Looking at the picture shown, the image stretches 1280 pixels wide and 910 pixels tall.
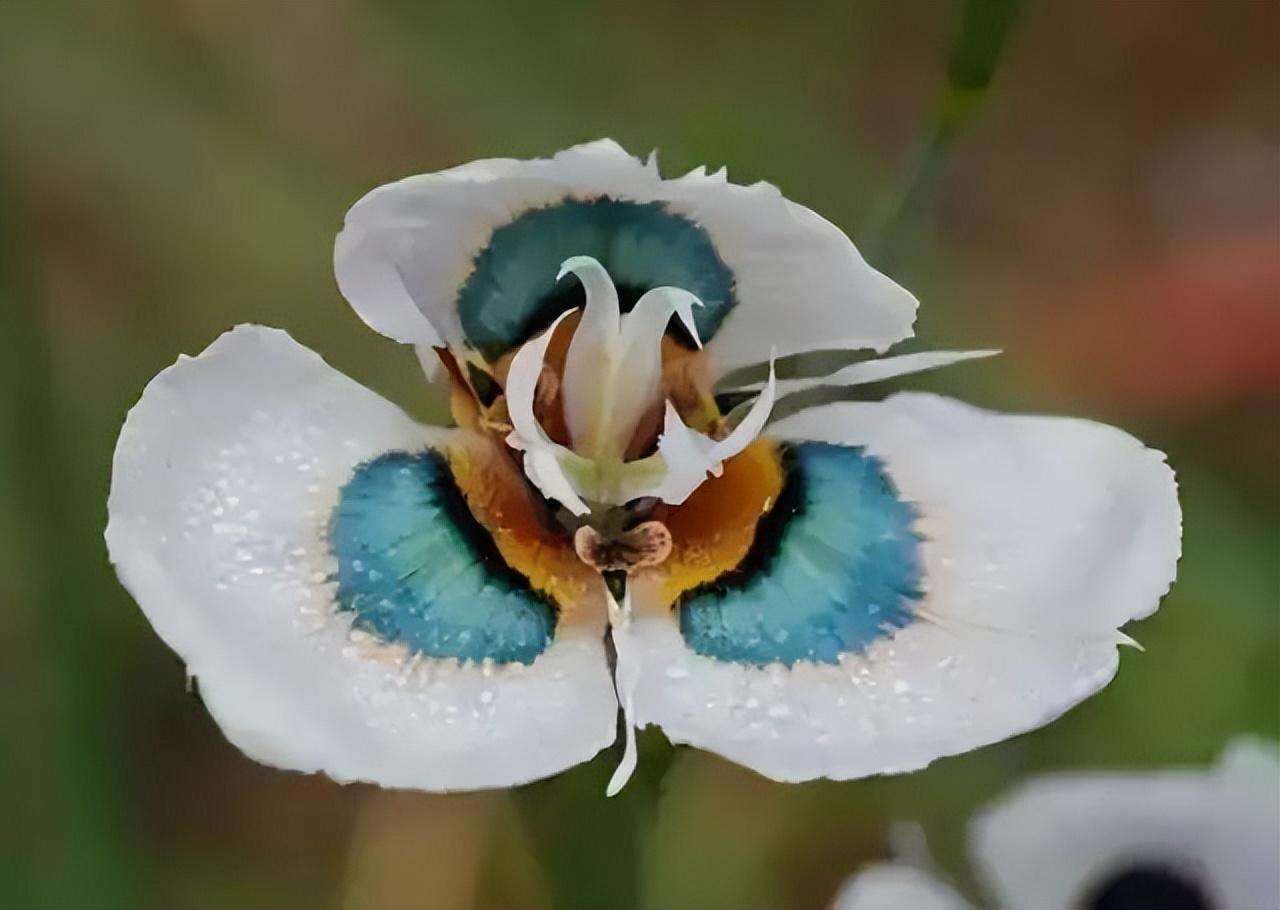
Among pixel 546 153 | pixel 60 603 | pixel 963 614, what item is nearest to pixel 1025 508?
pixel 963 614

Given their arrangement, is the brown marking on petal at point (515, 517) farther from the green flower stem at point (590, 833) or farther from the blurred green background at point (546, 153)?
the blurred green background at point (546, 153)

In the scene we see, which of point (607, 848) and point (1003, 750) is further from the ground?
point (607, 848)

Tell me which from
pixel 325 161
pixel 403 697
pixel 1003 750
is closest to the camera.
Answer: pixel 403 697

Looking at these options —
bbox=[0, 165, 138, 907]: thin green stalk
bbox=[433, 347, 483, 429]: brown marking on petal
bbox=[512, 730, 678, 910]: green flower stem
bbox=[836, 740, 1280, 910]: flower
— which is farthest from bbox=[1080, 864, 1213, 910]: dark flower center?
bbox=[0, 165, 138, 907]: thin green stalk

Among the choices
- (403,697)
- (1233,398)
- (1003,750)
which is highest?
(403,697)

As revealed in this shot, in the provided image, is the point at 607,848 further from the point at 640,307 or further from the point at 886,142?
the point at 886,142

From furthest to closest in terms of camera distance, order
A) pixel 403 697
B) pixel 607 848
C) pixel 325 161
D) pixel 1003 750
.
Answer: pixel 325 161 → pixel 1003 750 → pixel 607 848 → pixel 403 697

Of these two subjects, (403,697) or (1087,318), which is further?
(1087,318)

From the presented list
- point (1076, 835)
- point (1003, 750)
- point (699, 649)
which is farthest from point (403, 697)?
point (1003, 750)
